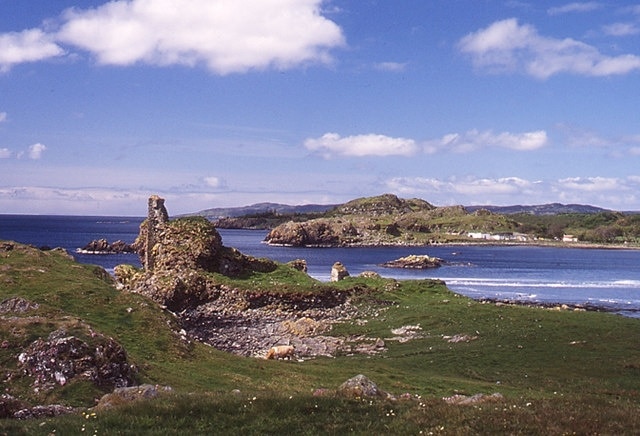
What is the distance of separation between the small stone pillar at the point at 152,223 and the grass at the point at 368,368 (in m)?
12.6

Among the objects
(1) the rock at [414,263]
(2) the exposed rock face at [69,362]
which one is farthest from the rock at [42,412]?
(1) the rock at [414,263]

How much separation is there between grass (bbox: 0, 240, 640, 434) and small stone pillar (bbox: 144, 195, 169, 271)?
41.4 feet

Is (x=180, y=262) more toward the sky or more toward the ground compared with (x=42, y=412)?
more toward the sky

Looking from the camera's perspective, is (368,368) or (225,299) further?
(225,299)

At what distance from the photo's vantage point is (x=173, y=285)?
6203 centimetres

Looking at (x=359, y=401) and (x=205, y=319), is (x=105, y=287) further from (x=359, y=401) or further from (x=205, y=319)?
(x=359, y=401)

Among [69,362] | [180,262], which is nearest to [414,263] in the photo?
[180,262]

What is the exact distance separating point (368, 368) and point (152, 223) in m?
43.1

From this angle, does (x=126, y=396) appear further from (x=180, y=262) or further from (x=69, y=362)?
(x=180, y=262)

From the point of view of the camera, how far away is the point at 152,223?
70812 mm

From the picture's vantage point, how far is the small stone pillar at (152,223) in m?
70.2

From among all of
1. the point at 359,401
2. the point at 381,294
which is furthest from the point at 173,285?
the point at 359,401

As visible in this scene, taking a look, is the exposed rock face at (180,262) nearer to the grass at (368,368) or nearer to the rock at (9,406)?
the grass at (368,368)

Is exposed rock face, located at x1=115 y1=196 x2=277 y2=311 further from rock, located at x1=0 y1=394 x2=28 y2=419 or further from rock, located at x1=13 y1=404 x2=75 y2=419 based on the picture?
rock, located at x1=13 y1=404 x2=75 y2=419
